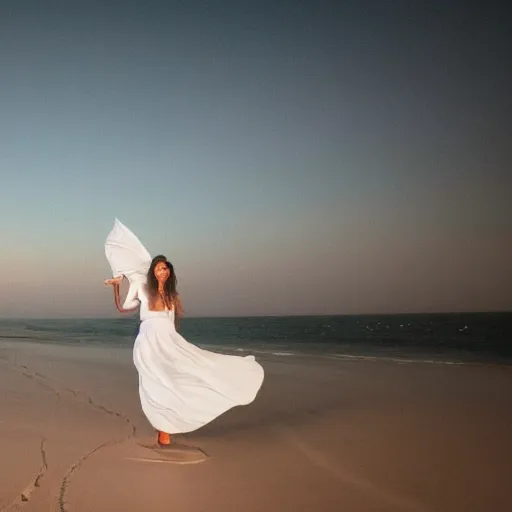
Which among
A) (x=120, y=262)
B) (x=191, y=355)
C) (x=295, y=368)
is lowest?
(x=295, y=368)

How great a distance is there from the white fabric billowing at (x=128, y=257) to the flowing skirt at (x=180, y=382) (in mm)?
423

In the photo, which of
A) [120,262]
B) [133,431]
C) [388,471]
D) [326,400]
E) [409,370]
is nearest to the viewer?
[388,471]

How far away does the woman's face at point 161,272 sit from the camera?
6.10 m

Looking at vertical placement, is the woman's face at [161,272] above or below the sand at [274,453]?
above

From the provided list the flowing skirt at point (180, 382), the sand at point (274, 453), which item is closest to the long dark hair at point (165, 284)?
the flowing skirt at point (180, 382)

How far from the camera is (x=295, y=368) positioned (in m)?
14.4

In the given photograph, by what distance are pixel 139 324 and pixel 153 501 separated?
229 centimetres

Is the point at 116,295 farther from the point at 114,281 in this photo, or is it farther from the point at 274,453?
the point at 274,453

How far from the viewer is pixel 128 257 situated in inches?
248

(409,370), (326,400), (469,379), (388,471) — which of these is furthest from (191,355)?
(409,370)

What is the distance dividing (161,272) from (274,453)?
7.59 ft

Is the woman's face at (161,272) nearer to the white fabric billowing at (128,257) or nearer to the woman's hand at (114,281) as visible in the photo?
the white fabric billowing at (128,257)

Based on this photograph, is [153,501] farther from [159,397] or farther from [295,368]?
[295,368]

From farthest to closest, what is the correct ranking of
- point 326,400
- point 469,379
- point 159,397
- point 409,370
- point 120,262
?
point 409,370 < point 469,379 < point 326,400 < point 120,262 < point 159,397
